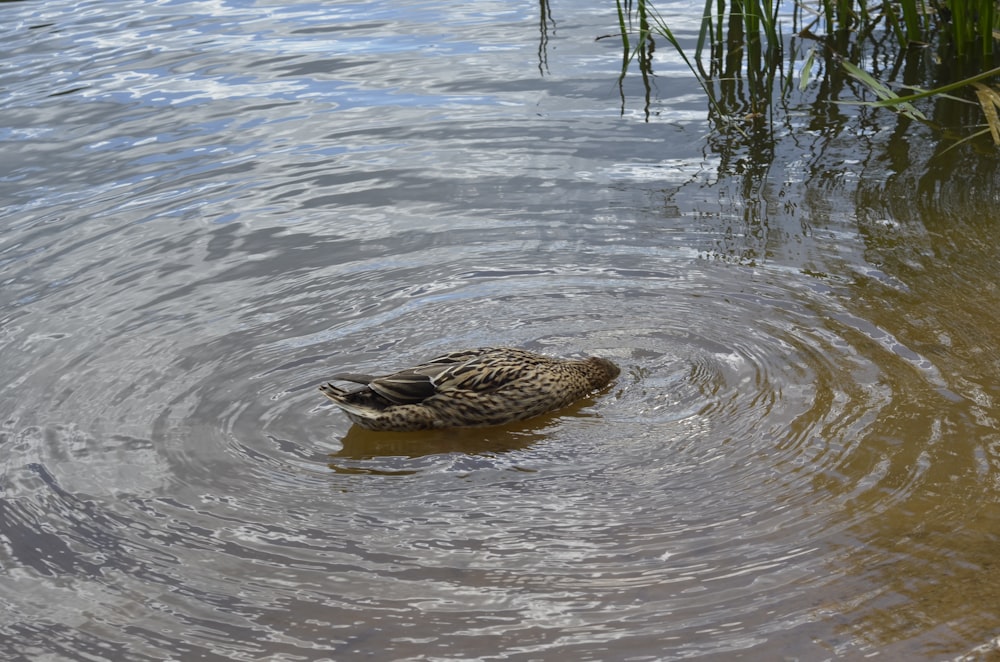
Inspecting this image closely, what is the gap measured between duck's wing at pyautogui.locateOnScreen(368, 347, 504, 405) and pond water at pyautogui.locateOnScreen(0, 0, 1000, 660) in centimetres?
27

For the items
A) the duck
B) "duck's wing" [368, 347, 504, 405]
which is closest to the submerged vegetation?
the duck

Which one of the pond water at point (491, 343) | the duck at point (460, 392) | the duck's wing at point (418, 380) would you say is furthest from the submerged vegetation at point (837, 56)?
the duck's wing at point (418, 380)

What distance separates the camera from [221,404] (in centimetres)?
671

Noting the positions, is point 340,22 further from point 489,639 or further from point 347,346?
point 489,639

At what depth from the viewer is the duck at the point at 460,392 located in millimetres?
6547

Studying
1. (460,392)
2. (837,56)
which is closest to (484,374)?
(460,392)

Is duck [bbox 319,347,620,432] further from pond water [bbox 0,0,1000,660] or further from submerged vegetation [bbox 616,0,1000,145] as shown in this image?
submerged vegetation [bbox 616,0,1000,145]

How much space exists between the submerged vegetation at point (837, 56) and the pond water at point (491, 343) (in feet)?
1.74

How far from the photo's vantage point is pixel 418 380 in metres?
6.61

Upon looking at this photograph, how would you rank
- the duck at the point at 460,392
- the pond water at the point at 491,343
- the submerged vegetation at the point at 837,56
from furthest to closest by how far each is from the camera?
the submerged vegetation at the point at 837,56 → the duck at the point at 460,392 → the pond water at the point at 491,343

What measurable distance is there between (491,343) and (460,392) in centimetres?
84

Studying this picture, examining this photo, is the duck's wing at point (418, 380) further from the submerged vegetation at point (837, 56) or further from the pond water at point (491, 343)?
the submerged vegetation at point (837, 56)

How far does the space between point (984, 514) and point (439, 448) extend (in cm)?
292

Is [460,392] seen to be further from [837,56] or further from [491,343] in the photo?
[837,56]
